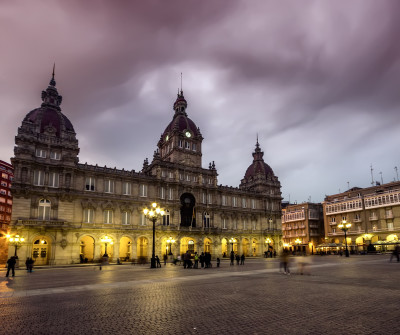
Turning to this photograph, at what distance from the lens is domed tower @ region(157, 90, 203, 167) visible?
6588cm

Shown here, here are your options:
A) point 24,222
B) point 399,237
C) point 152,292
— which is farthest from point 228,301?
point 399,237

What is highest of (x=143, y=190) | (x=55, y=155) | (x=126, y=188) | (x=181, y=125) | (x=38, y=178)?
(x=181, y=125)

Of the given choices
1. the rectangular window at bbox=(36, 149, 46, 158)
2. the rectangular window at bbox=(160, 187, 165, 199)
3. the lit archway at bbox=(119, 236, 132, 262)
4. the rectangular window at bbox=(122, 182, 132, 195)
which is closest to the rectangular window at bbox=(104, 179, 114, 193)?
the rectangular window at bbox=(122, 182, 132, 195)

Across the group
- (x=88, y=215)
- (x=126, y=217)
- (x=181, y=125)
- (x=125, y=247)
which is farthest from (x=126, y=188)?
(x=181, y=125)

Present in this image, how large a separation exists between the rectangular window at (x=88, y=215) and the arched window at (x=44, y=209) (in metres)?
5.51

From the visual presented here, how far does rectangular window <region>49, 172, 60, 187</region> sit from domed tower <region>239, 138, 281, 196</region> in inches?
1928

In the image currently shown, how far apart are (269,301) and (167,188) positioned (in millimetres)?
49495

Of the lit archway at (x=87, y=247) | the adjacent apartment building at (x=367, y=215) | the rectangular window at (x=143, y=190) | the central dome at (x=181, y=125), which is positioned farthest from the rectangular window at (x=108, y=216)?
the adjacent apartment building at (x=367, y=215)

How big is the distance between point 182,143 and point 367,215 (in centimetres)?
5025

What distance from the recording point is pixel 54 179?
48.0 metres

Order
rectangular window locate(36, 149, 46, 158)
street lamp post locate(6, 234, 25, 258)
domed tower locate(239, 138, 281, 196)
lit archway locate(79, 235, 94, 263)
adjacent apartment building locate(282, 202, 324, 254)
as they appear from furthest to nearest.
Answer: adjacent apartment building locate(282, 202, 324, 254)
domed tower locate(239, 138, 281, 196)
lit archway locate(79, 235, 94, 263)
rectangular window locate(36, 149, 46, 158)
street lamp post locate(6, 234, 25, 258)

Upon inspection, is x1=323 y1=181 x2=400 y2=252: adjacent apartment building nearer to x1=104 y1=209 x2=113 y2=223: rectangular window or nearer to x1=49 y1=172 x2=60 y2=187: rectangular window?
x1=104 y1=209 x2=113 y2=223: rectangular window

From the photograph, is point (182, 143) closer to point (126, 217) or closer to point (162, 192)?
point (162, 192)

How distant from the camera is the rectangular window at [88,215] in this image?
163 feet
